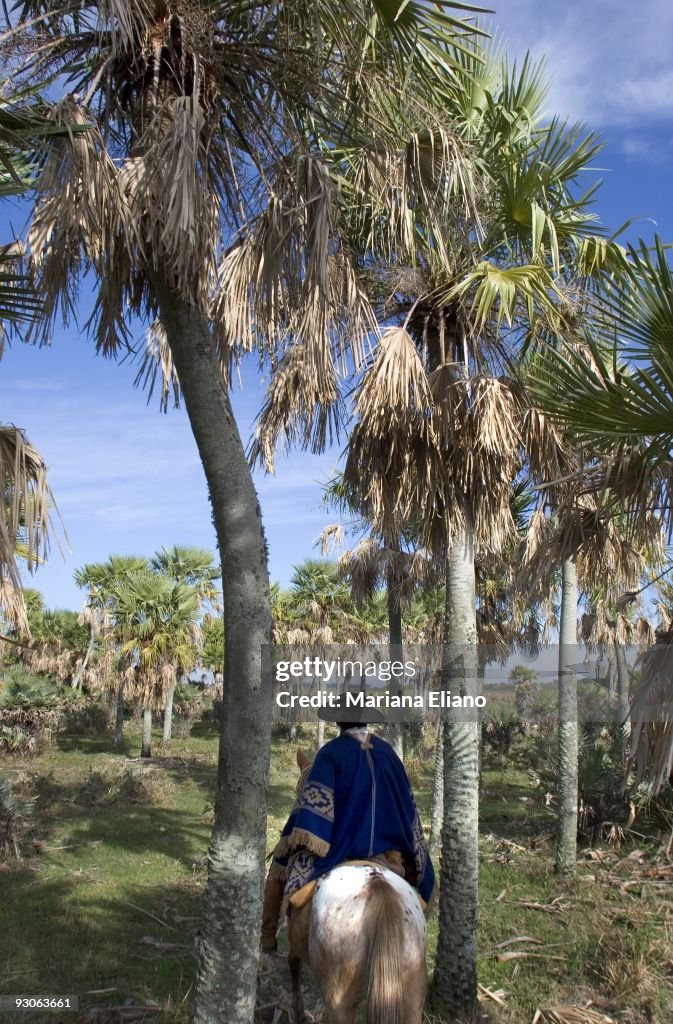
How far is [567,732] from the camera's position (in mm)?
12312

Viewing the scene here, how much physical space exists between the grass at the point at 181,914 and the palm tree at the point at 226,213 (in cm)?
307

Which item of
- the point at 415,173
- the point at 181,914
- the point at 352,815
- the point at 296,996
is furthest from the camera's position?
the point at 181,914

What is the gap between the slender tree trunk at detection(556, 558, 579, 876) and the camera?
1189 centimetres

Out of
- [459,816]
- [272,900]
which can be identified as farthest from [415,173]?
[459,816]

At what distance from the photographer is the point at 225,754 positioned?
15.0 ft

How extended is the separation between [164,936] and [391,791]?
19.7ft

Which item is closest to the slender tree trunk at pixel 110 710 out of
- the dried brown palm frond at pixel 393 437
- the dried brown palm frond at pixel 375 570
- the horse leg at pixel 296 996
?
the dried brown palm frond at pixel 375 570

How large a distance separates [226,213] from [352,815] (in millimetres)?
4295

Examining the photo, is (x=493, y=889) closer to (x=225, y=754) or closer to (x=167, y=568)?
(x=225, y=754)

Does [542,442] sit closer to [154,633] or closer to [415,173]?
[415,173]

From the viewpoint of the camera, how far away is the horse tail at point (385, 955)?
3836mm

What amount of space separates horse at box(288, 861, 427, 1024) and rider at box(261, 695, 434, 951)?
1.02 feet

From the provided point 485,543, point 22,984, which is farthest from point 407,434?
point 22,984

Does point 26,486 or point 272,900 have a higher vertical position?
point 26,486
